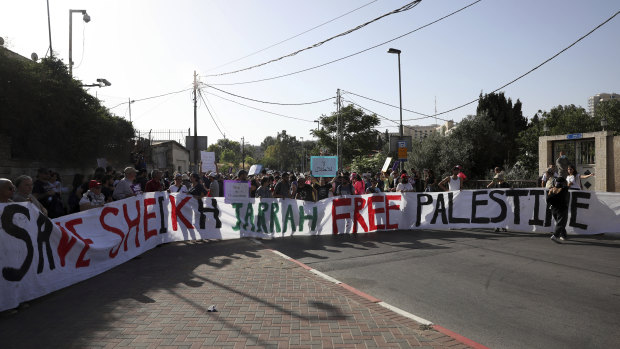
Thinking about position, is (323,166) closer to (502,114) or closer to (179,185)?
(179,185)

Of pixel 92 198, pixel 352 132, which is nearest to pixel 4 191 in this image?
pixel 92 198

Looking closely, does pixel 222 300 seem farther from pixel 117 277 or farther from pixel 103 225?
pixel 103 225

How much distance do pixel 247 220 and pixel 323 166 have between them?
12.5 m

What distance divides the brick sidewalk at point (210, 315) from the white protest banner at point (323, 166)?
16058 mm

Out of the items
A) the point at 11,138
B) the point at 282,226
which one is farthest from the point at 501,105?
the point at 11,138

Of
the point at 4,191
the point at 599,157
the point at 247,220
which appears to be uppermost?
the point at 599,157

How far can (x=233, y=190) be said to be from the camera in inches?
444

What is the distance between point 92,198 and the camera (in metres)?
7.90

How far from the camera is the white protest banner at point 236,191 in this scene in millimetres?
11164

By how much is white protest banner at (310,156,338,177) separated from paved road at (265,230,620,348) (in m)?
12.4

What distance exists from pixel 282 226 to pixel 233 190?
165cm

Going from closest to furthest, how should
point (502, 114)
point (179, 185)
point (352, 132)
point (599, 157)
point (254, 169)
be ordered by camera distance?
point (179, 185)
point (599, 157)
point (254, 169)
point (502, 114)
point (352, 132)

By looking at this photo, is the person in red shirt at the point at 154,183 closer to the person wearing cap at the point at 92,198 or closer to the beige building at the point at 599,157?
the person wearing cap at the point at 92,198

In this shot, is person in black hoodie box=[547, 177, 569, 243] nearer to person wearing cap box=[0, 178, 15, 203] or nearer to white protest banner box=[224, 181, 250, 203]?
white protest banner box=[224, 181, 250, 203]
